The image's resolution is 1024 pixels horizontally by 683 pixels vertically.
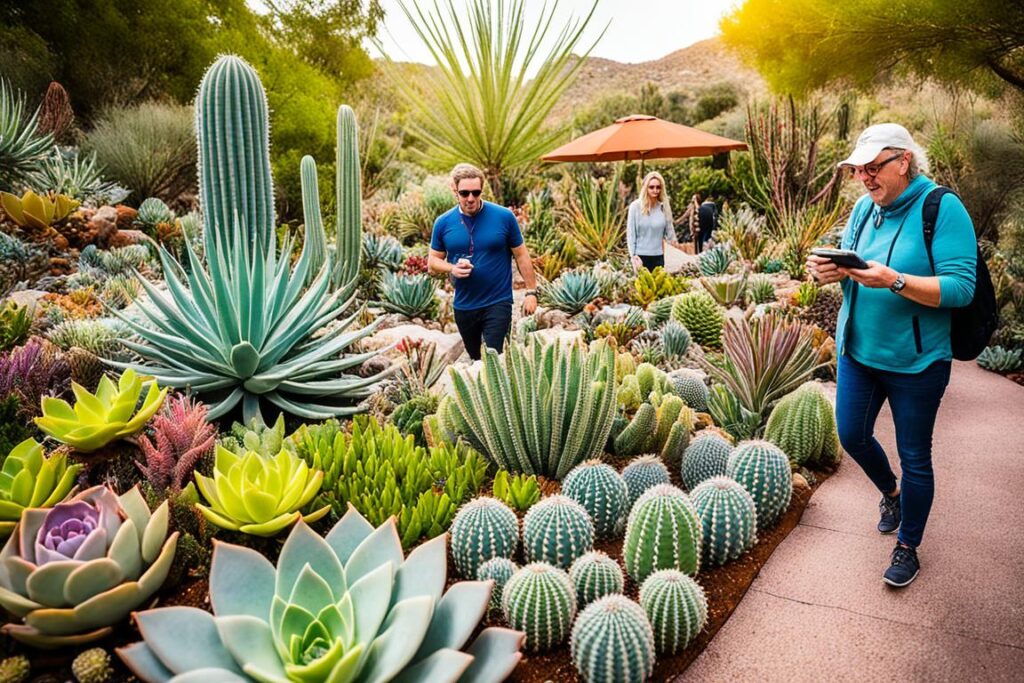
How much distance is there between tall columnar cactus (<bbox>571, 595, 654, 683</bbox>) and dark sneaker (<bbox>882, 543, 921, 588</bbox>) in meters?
1.16

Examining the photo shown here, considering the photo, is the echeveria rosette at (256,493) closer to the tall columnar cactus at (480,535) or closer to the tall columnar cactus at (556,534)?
the tall columnar cactus at (480,535)

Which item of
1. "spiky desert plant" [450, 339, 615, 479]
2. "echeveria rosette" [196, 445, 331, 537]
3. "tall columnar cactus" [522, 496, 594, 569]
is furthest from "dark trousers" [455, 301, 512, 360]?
"echeveria rosette" [196, 445, 331, 537]

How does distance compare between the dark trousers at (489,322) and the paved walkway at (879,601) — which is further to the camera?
the dark trousers at (489,322)

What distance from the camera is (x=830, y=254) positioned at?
2469 mm

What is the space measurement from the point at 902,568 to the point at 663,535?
995 millimetres

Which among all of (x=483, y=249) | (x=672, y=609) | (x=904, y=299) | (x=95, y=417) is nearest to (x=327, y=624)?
(x=672, y=609)

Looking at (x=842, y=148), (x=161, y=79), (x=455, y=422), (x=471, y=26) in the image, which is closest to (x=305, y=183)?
(x=471, y=26)

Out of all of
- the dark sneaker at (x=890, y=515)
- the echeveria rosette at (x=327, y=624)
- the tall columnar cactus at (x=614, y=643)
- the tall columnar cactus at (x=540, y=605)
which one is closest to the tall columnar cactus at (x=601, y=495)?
the tall columnar cactus at (x=540, y=605)

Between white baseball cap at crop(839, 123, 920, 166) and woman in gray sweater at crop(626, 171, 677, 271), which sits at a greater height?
white baseball cap at crop(839, 123, 920, 166)

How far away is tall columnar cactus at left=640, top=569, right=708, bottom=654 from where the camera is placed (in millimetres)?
2168

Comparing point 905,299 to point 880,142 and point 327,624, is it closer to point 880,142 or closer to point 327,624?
point 880,142

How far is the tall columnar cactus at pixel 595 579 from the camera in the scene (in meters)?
2.29

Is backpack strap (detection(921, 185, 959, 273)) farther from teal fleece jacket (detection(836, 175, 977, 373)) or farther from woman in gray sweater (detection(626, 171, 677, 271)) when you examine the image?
woman in gray sweater (detection(626, 171, 677, 271))

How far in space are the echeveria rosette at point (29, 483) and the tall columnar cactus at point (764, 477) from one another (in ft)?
8.70
